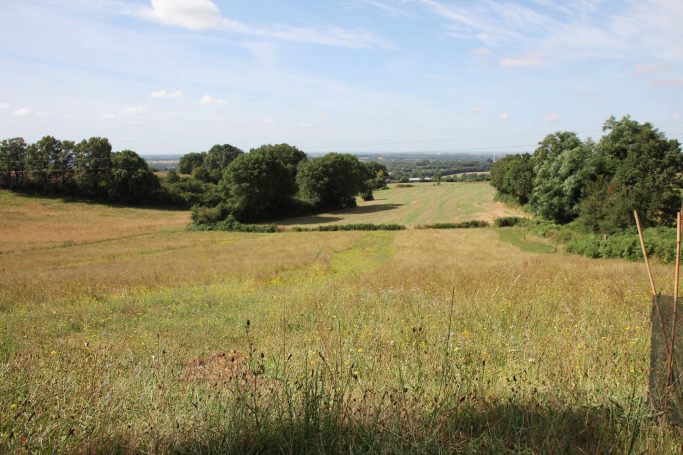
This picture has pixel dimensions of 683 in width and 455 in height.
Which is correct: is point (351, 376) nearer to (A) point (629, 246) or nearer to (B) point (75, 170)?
(A) point (629, 246)

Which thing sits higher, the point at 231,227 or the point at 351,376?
the point at 351,376

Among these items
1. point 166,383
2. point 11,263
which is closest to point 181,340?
point 166,383

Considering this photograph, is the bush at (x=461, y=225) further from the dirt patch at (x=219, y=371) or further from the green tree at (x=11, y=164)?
the green tree at (x=11, y=164)

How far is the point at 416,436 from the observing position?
9.62 ft

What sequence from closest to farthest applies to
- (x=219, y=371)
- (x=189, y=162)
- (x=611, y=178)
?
(x=219, y=371) < (x=611, y=178) < (x=189, y=162)

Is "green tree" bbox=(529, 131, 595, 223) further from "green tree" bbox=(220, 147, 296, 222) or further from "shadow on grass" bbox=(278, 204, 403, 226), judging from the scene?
"green tree" bbox=(220, 147, 296, 222)

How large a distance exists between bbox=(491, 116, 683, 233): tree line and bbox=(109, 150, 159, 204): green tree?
221ft

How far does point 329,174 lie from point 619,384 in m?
82.9

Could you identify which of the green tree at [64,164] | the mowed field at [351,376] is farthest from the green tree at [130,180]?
the mowed field at [351,376]

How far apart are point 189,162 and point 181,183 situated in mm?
45161

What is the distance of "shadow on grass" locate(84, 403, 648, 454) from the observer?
9.15ft

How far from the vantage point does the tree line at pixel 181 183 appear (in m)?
72.5

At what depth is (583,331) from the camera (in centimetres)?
547

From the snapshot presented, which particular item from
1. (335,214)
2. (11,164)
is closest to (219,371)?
(335,214)
